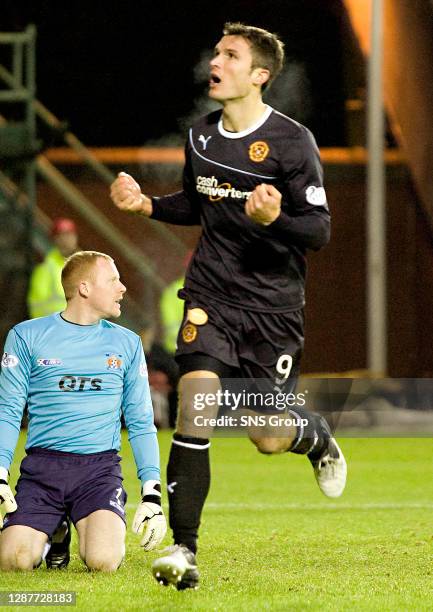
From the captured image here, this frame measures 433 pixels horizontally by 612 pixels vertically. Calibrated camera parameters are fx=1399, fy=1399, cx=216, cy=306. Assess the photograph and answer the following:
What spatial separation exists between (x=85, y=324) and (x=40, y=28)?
500 inches

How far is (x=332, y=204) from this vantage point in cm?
1741

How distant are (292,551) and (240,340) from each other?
106 cm

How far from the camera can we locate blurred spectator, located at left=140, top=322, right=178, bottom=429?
12984 mm

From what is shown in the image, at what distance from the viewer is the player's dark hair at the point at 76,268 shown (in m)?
5.33

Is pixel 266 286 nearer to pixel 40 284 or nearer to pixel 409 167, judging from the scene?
pixel 40 284

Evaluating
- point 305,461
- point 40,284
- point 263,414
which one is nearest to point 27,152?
point 40,284

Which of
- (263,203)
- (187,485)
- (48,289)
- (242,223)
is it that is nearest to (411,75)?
(48,289)

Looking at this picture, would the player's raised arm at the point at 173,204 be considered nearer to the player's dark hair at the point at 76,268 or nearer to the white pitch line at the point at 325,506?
the player's dark hair at the point at 76,268

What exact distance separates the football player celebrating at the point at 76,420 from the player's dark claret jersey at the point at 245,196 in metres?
0.39

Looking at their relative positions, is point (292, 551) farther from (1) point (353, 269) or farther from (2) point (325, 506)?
(1) point (353, 269)

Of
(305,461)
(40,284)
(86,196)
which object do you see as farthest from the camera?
(86,196)

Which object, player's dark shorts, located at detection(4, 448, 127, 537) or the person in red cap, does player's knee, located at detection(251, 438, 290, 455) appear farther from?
the person in red cap

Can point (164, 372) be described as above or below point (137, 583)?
below

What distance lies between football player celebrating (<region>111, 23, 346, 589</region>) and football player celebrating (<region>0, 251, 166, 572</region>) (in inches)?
11.4
